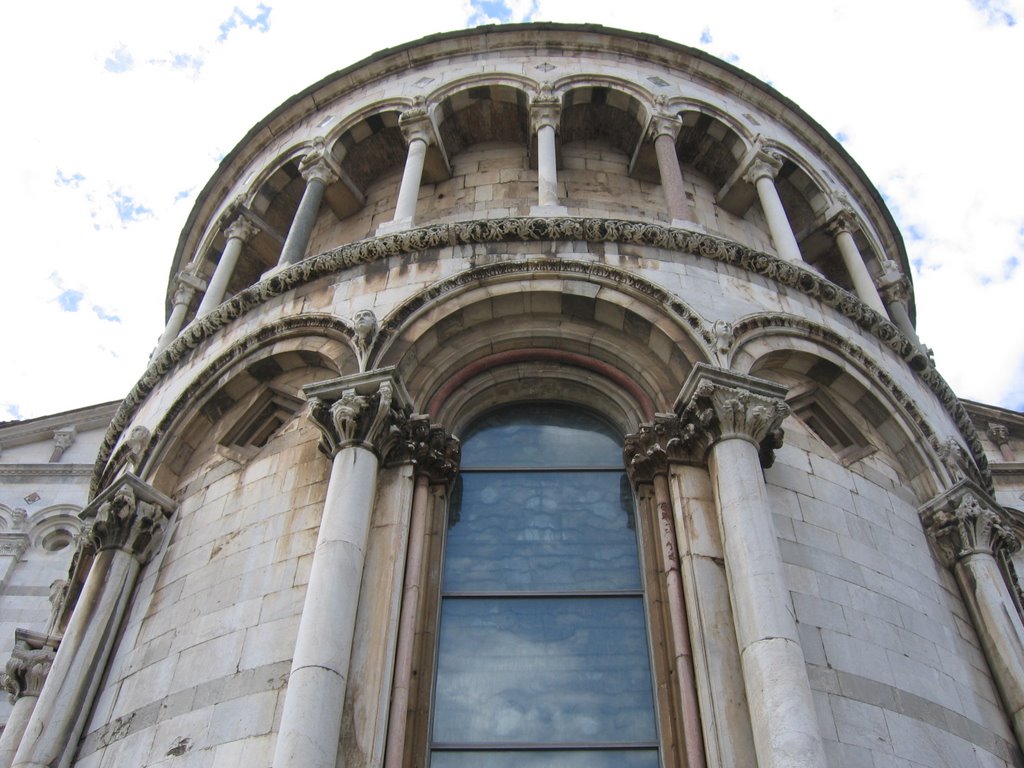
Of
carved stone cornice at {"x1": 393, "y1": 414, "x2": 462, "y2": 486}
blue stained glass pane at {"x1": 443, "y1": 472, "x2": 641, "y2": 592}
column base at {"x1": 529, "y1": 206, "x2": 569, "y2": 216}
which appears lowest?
blue stained glass pane at {"x1": 443, "y1": 472, "x2": 641, "y2": 592}

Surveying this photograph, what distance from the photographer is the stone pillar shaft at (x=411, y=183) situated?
12.3 meters

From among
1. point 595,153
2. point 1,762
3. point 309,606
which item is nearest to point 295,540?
point 309,606

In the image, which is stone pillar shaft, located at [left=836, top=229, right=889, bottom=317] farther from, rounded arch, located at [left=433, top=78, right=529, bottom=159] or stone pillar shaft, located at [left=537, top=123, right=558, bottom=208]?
rounded arch, located at [left=433, top=78, right=529, bottom=159]

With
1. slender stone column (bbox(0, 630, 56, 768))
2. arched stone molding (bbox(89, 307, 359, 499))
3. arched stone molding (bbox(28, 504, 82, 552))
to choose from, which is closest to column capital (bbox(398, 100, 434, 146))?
arched stone molding (bbox(89, 307, 359, 499))

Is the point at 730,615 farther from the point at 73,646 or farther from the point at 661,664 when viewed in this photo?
the point at 73,646

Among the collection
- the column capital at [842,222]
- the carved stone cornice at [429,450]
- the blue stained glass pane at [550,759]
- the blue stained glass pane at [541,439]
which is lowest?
the blue stained glass pane at [550,759]

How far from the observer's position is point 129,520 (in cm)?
1009

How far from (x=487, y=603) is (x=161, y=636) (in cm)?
314

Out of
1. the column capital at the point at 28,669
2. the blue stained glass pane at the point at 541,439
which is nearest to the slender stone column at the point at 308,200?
the blue stained glass pane at the point at 541,439

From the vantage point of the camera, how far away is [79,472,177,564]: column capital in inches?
395

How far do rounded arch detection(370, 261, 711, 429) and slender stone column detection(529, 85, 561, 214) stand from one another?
1.71m

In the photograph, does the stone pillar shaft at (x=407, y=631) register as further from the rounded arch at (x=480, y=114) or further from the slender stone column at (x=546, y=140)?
the rounded arch at (x=480, y=114)

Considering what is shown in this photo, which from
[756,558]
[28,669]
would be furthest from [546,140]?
[28,669]

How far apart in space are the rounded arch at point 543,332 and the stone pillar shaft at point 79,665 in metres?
3.70
